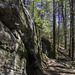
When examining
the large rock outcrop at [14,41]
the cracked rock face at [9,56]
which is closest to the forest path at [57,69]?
the large rock outcrop at [14,41]

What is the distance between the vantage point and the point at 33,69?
5.76 meters

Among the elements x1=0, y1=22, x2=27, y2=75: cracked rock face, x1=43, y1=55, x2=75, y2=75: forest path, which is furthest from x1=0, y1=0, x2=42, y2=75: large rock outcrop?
x1=43, y1=55, x2=75, y2=75: forest path

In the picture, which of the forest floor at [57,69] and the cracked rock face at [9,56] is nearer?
the cracked rock face at [9,56]

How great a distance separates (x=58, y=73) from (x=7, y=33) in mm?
5583

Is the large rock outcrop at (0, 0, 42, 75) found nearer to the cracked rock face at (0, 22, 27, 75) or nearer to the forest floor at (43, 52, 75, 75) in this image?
the cracked rock face at (0, 22, 27, 75)

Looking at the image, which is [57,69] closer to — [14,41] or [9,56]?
[14,41]

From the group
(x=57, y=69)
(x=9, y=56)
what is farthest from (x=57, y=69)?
(x=9, y=56)

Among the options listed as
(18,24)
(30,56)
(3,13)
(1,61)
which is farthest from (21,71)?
(3,13)

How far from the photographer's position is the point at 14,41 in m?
4.74

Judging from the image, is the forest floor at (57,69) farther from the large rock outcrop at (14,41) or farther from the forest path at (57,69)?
the large rock outcrop at (14,41)

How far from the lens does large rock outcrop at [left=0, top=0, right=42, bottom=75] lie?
157 inches

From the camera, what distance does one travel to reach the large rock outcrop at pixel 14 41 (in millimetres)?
3988

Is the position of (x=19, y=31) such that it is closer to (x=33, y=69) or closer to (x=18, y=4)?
(x=18, y=4)

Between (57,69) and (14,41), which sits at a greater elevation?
(14,41)
